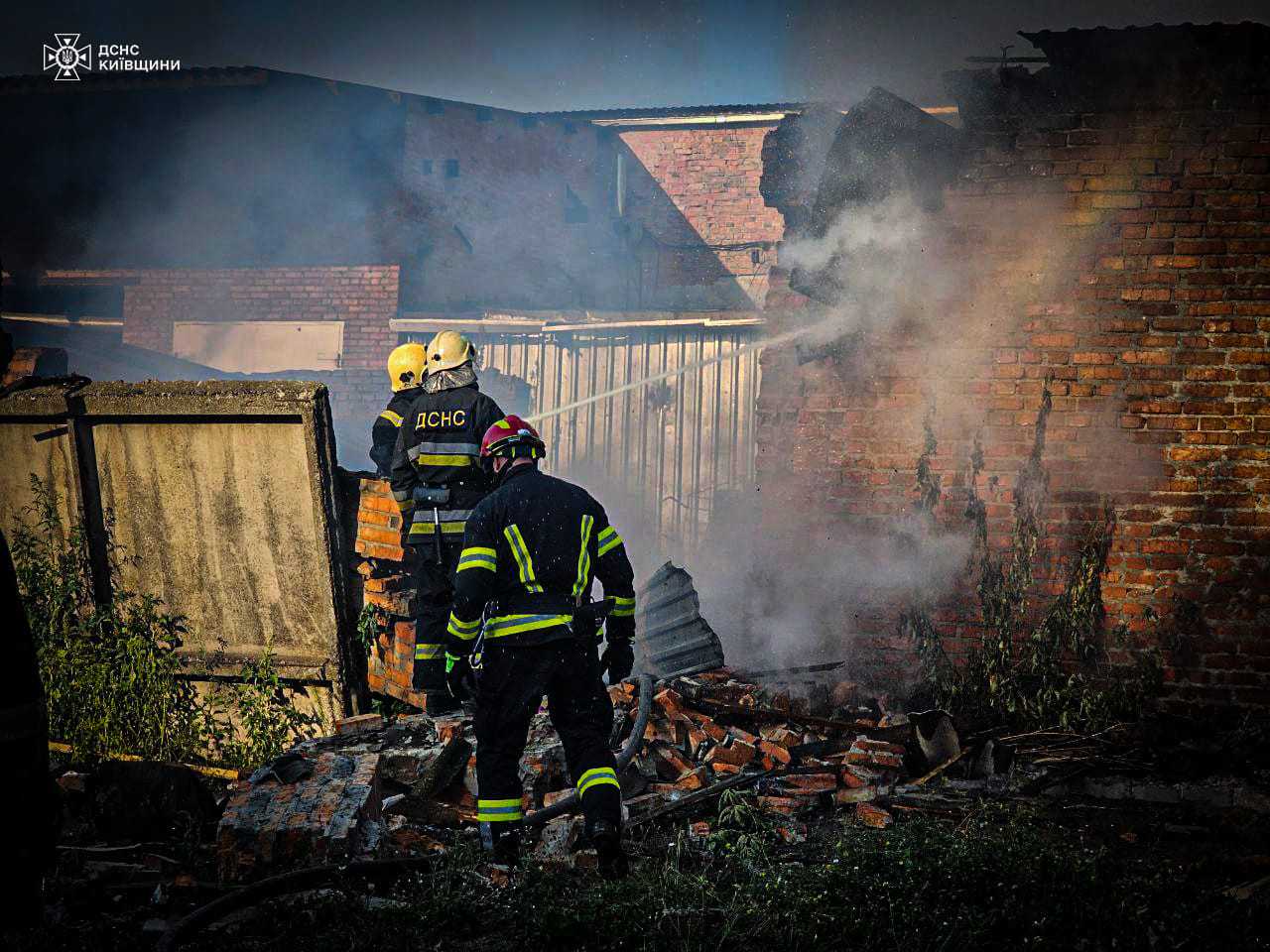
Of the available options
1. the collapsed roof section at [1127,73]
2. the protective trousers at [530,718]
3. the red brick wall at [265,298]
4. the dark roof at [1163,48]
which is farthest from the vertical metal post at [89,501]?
the red brick wall at [265,298]

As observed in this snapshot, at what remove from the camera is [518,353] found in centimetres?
1464

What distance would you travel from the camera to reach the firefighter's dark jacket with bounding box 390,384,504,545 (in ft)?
18.0

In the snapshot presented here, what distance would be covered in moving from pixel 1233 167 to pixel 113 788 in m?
7.26

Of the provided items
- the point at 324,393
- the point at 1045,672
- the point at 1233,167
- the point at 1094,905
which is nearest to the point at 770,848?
the point at 1094,905

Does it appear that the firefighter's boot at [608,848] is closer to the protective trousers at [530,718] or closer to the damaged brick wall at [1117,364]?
the protective trousers at [530,718]

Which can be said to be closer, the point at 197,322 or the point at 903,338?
the point at 903,338

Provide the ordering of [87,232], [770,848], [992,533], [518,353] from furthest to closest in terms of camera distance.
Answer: [87,232] < [518,353] < [992,533] < [770,848]

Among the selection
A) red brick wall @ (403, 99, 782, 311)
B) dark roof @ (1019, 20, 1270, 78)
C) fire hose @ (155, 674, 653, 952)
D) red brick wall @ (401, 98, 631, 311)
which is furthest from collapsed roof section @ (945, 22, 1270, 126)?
red brick wall @ (403, 99, 782, 311)

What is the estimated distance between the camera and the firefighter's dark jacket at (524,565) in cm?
415

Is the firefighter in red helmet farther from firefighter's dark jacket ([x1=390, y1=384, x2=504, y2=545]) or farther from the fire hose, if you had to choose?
firefighter's dark jacket ([x1=390, y1=384, x2=504, y2=545])

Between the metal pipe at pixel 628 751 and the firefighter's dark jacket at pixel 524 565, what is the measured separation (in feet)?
2.60

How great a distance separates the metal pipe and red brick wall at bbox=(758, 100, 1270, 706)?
1.72 metres

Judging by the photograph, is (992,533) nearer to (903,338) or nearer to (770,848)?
(903,338)

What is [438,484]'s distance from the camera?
18.2 feet
